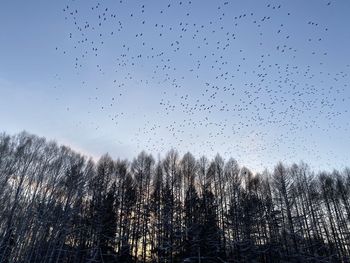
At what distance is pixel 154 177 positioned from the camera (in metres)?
37.4

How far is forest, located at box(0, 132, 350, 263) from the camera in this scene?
25750mm

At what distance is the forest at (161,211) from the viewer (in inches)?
1014

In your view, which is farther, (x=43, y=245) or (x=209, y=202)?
(x=209, y=202)

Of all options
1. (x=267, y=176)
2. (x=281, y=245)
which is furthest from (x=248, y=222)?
(x=267, y=176)

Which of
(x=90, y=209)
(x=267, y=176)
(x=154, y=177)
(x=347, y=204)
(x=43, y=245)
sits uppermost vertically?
(x=267, y=176)

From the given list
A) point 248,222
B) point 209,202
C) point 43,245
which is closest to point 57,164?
point 43,245

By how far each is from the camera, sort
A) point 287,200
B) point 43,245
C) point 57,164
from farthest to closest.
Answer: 1. point 287,200
2. point 57,164
3. point 43,245

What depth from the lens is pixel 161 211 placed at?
32469 millimetres

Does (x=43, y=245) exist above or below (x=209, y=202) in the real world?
below

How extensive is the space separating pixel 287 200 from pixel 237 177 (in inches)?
292

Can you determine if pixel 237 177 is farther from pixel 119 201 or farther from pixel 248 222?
pixel 119 201

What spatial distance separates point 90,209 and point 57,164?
722cm

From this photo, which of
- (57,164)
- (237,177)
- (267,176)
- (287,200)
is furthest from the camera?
(267,176)

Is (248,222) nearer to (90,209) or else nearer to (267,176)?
(267,176)
